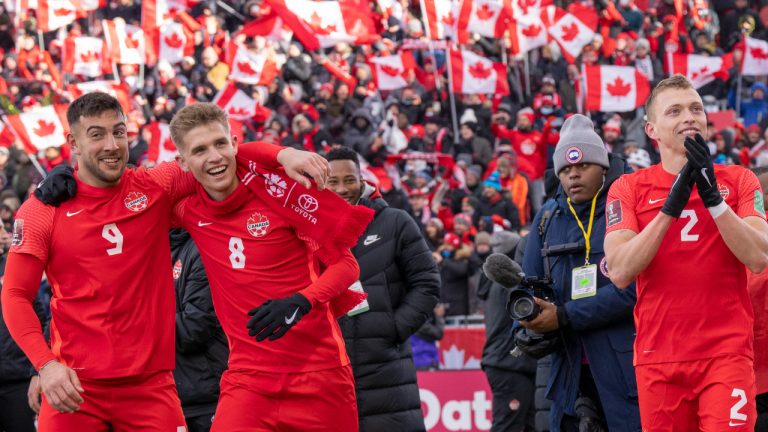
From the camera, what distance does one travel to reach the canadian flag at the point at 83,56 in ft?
76.5

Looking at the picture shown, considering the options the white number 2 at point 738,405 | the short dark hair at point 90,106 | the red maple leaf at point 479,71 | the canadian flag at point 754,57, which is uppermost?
the short dark hair at point 90,106

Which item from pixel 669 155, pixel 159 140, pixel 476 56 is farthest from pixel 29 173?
pixel 669 155

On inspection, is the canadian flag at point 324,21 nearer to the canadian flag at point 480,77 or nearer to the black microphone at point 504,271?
the canadian flag at point 480,77

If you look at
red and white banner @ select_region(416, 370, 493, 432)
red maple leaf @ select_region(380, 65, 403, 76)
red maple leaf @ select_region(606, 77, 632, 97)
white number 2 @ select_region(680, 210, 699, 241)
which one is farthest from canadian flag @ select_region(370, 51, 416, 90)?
white number 2 @ select_region(680, 210, 699, 241)

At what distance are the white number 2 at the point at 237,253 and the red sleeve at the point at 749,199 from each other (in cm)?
247

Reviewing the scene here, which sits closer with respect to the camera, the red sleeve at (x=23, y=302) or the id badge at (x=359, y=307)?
the red sleeve at (x=23, y=302)

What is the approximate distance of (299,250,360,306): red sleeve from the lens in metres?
5.96

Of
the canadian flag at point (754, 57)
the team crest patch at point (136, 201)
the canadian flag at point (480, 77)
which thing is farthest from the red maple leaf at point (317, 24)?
the team crest patch at point (136, 201)

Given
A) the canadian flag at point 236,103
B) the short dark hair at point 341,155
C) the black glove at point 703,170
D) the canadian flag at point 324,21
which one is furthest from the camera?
the canadian flag at point 324,21

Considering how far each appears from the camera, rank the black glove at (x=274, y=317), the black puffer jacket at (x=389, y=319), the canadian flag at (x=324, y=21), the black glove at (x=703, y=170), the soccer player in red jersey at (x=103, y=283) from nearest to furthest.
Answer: the black glove at (x=703, y=170) → the black glove at (x=274, y=317) → the soccer player in red jersey at (x=103, y=283) → the black puffer jacket at (x=389, y=319) → the canadian flag at (x=324, y=21)

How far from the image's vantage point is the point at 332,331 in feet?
20.6

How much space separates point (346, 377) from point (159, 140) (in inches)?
496

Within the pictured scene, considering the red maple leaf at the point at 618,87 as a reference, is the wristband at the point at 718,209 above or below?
above

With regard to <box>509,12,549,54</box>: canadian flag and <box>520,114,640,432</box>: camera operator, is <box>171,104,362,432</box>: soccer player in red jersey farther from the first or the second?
<box>509,12,549,54</box>: canadian flag
